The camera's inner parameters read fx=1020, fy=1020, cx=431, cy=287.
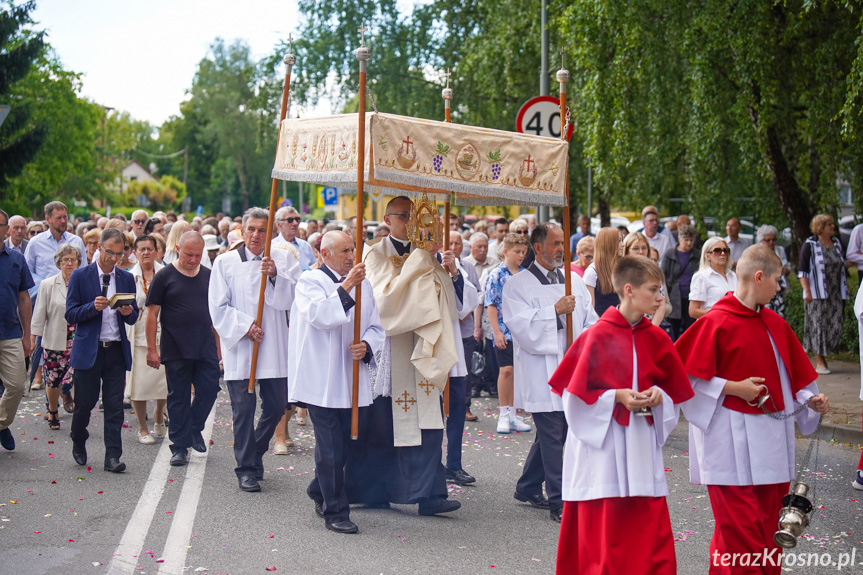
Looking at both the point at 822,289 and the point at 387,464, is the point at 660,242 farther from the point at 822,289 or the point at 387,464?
the point at 387,464

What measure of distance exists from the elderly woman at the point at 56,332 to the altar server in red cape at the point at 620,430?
6516 millimetres

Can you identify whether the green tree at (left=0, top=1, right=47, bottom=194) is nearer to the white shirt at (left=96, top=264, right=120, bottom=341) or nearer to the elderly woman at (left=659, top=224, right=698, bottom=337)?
the elderly woman at (left=659, top=224, right=698, bottom=337)

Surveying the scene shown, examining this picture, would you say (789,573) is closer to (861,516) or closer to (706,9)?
(861,516)

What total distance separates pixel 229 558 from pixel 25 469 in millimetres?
3099

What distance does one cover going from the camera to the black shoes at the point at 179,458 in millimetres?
8359

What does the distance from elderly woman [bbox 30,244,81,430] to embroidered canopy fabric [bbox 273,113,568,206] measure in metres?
4.24

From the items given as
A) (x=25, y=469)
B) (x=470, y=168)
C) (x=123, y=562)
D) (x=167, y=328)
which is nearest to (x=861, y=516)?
(x=470, y=168)

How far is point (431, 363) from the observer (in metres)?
6.78

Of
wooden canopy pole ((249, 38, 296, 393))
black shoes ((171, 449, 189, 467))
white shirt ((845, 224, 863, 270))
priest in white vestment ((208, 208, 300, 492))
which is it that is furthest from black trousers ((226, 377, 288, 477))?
white shirt ((845, 224, 863, 270))

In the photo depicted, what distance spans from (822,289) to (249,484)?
8357 mm

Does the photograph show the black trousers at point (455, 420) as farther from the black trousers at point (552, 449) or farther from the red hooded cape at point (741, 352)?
the red hooded cape at point (741, 352)

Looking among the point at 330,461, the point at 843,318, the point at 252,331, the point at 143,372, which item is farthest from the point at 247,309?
the point at 843,318

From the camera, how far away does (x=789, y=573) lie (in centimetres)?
570

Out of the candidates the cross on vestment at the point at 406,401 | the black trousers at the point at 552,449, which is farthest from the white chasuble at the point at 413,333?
the black trousers at the point at 552,449
